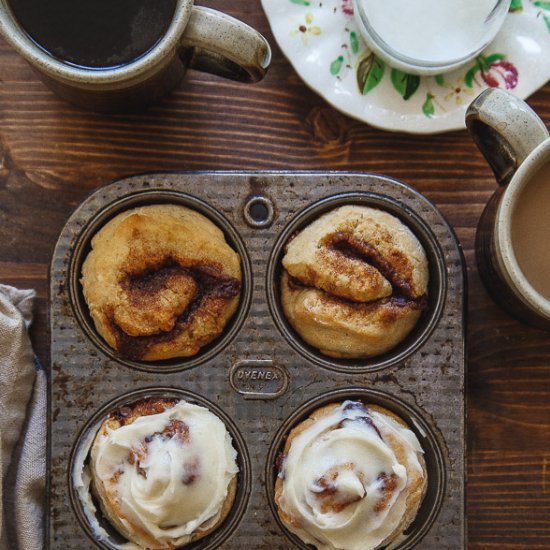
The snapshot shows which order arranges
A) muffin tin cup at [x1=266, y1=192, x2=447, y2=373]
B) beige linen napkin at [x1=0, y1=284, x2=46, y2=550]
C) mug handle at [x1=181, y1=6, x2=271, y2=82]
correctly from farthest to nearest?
beige linen napkin at [x1=0, y1=284, x2=46, y2=550] → muffin tin cup at [x1=266, y1=192, x2=447, y2=373] → mug handle at [x1=181, y1=6, x2=271, y2=82]

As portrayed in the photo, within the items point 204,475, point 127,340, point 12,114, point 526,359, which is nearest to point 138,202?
point 127,340

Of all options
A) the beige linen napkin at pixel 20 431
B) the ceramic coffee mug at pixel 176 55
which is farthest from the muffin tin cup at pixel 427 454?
the ceramic coffee mug at pixel 176 55

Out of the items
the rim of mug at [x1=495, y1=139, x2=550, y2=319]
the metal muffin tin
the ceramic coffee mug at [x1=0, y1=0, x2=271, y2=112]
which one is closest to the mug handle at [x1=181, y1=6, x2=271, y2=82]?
the ceramic coffee mug at [x1=0, y1=0, x2=271, y2=112]

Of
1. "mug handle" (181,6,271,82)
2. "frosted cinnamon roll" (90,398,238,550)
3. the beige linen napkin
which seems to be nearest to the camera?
"mug handle" (181,6,271,82)

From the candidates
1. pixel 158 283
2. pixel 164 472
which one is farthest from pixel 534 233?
pixel 164 472

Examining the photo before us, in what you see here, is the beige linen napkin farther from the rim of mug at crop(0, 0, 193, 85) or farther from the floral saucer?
the floral saucer

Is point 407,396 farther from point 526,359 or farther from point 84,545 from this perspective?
point 84,545
